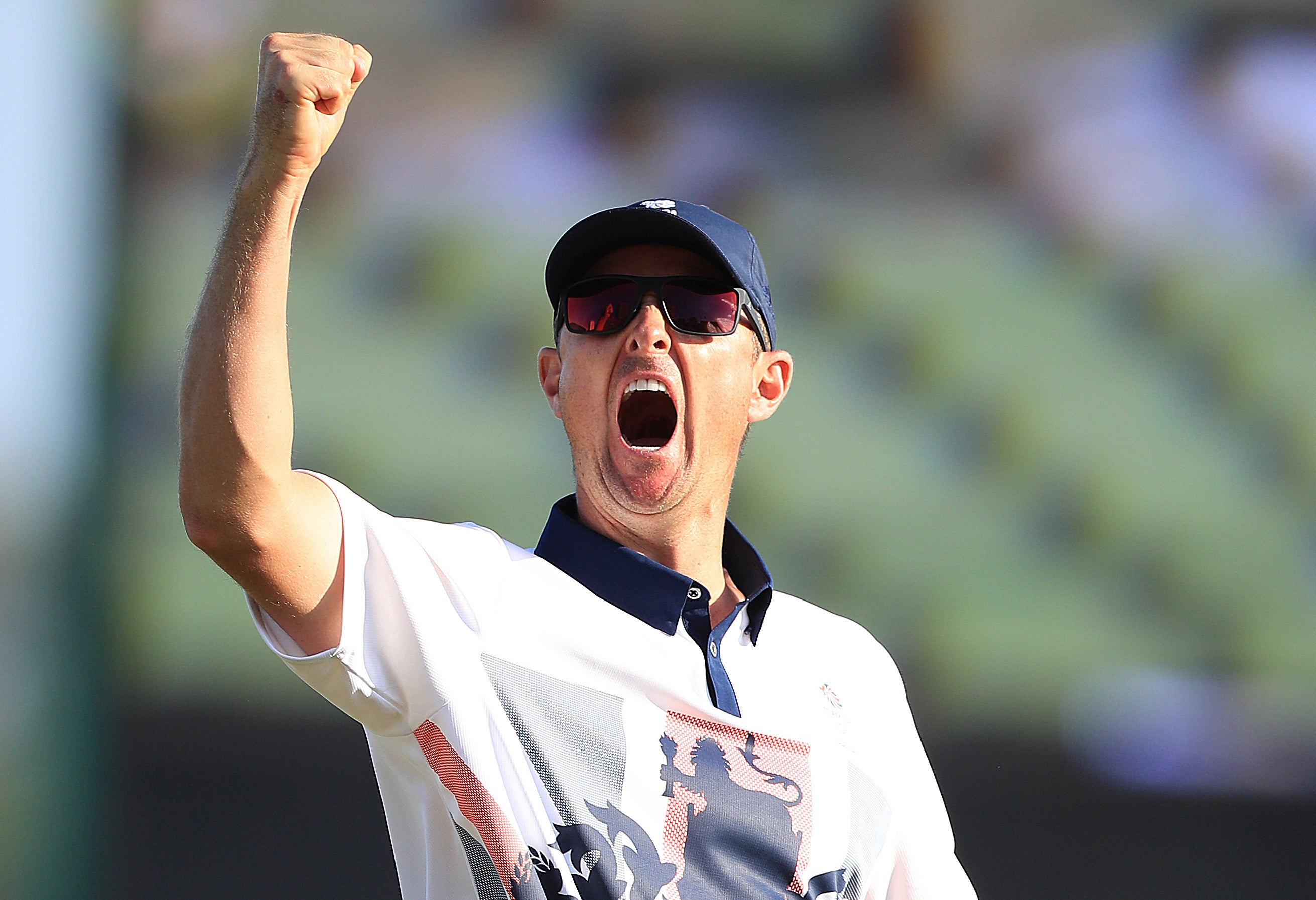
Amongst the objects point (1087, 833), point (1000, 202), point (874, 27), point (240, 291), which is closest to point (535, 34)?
point (874, 27)

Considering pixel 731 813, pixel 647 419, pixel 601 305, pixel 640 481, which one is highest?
pixel 601 305

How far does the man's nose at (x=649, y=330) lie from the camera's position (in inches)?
58.4

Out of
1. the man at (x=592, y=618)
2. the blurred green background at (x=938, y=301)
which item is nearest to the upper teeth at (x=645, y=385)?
the man at (x=592, y=618)

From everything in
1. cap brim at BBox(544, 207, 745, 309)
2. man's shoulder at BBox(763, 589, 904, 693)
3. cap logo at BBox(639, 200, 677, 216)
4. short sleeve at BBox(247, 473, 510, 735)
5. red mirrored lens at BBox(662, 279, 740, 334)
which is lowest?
short sleeve at BBox(247, 473, 510, 735)

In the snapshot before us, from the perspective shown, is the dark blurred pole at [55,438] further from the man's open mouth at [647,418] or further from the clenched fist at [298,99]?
the clenched fist at [298,99]

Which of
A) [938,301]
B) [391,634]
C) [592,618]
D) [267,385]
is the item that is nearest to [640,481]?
[592,618]

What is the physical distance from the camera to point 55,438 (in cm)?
240

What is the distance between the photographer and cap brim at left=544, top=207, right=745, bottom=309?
1.49m

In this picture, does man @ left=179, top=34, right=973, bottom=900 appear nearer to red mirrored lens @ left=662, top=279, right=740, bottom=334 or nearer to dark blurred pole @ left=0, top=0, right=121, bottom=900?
red mirrored lens @ left=662, top=279, right=740, bottom=334

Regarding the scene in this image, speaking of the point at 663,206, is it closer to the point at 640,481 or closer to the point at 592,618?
the point at 640,481

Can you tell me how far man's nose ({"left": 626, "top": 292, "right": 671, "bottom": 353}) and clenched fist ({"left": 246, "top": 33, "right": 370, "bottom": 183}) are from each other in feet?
1.81

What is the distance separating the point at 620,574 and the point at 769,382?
18.2 inches

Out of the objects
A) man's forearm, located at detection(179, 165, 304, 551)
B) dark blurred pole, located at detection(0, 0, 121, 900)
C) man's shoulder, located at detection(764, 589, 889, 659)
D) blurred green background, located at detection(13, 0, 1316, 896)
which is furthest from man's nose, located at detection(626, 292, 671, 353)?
dark blurred pole, located at detection(0, 0, 121, 900)

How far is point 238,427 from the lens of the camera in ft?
3.19
